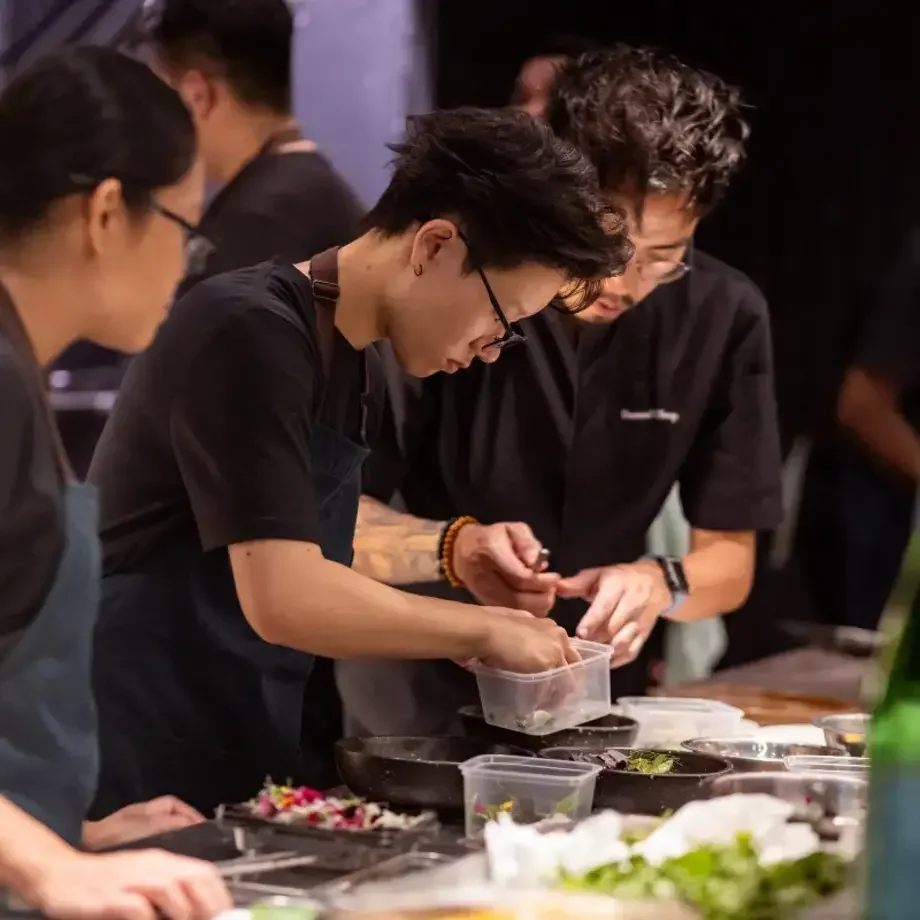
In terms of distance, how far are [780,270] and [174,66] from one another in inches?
95.6

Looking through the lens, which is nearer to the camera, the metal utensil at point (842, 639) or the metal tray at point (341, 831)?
the metal tray at point (341, 831)

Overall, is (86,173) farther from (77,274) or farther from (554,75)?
(554,75)

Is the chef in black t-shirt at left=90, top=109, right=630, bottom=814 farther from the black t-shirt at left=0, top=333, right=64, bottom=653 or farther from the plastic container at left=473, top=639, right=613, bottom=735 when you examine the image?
the black t-shirt at left=0, top=333, right=64, bottom=653

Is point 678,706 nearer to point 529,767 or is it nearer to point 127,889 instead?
point 529,767

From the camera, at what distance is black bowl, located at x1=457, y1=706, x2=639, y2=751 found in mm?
1667

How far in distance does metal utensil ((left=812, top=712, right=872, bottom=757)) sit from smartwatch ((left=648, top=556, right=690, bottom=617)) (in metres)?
0.32

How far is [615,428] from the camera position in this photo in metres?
2.22

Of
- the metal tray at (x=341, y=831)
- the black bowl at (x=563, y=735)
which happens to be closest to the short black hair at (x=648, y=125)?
the black bowl at (x=563, y=735)

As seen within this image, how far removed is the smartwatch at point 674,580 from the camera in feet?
6.89

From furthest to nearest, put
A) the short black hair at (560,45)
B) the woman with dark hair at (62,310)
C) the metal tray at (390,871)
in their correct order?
the short black hair at (560,45) < the woman with dark hair at (62,310) < the metal tray at (390,871)

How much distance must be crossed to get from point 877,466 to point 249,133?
2.18 metres

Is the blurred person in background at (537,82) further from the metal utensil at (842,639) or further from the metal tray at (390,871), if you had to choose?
the metal utensil at (842,639)

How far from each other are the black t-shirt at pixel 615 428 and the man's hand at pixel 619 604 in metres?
0.20

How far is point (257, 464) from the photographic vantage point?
1.54 meters
